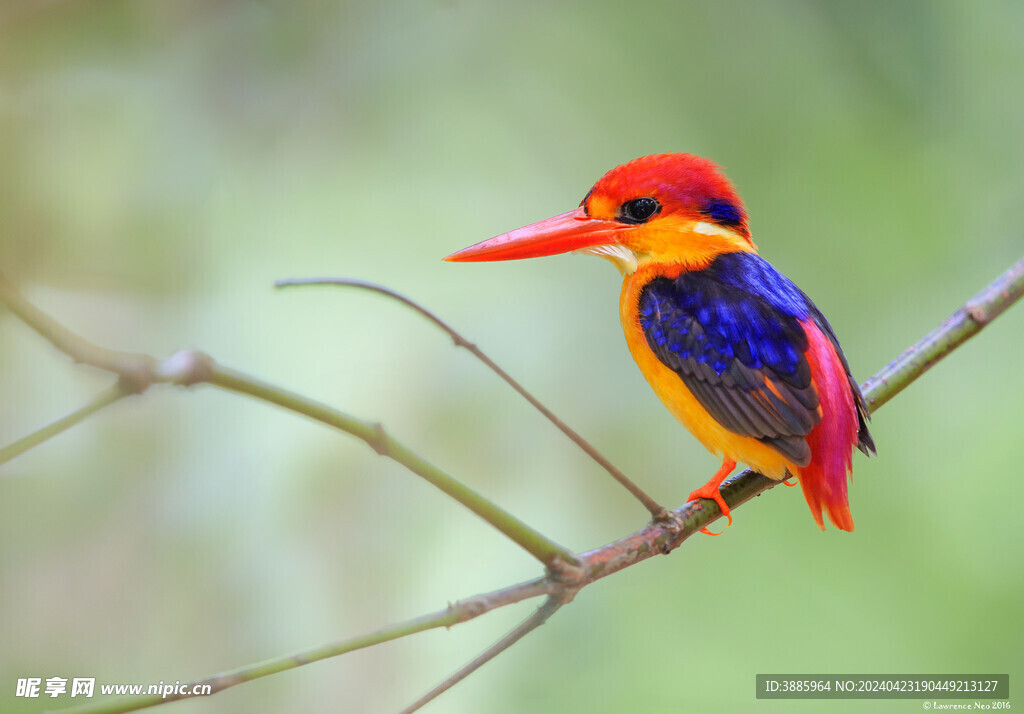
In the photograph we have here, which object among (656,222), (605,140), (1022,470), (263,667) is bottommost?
(263,667)

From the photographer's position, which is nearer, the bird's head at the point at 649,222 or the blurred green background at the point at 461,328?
the bird's head at the point at 649,222

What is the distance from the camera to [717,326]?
780 millimetres

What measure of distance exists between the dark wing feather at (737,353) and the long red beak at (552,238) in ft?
0.26

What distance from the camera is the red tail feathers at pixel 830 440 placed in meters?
0.74

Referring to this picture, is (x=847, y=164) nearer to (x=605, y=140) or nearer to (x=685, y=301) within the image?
(x=605, y=140)

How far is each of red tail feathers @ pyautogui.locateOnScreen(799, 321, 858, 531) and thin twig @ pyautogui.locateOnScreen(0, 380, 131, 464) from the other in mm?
561

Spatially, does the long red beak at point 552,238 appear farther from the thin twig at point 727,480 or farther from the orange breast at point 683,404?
the thin twig at point 727,480

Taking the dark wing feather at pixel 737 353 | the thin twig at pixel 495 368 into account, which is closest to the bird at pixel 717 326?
the dark wing feather at pixel 737 353

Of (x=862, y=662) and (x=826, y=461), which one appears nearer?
(x=826, y=461)

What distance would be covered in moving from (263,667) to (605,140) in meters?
1.03

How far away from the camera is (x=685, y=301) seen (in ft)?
2.63

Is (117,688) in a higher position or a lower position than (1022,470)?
lower

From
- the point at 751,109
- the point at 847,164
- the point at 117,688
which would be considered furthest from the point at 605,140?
the point at 117,688

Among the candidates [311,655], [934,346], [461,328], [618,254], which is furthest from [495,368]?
[461,328]
